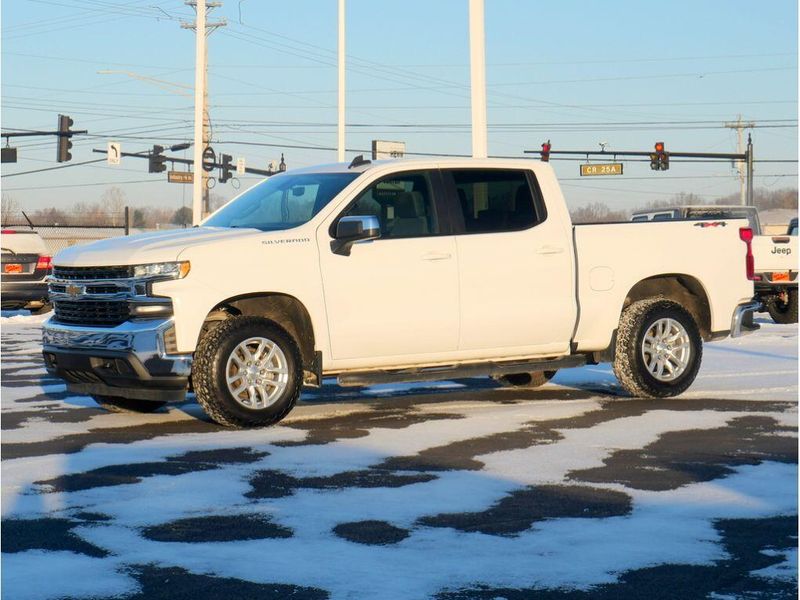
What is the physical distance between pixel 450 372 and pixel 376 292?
0.97 metres

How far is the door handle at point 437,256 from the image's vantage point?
36.2 ft

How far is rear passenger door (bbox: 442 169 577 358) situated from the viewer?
11273 millimetres

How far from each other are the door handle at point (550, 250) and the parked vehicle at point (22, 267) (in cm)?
1595

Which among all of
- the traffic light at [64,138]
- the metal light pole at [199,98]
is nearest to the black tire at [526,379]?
the metal light pole at [199,98]

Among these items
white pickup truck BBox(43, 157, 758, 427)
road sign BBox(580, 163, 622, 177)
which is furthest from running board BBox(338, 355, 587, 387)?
road sign BBox(580, 163, 622, 177)

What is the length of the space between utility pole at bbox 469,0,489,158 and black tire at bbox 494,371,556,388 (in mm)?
7347

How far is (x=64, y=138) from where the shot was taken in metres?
54.1

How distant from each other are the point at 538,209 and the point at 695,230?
1.70 m

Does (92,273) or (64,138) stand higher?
(64,138)

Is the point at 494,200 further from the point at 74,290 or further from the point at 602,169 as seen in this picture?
the point at 602,169

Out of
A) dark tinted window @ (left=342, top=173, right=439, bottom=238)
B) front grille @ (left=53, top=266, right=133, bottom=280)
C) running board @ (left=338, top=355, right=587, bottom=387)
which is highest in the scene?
dark tinted window @ (left=342, top=173, right=439, bottom=238)

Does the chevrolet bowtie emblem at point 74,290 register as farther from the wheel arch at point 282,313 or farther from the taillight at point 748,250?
the taillight at point 748,250

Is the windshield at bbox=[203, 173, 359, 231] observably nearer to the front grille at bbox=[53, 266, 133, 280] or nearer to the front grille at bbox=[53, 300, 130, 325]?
the front grille at bbox=[53, 266, 133, 280]

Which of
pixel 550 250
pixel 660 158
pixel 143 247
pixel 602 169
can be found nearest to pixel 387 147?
pixel 550 250
